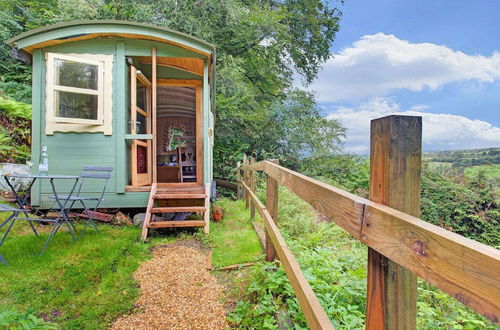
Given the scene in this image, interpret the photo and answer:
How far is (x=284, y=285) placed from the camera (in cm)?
208

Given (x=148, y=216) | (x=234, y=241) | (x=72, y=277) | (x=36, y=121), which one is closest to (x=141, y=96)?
(x=36, y=121)

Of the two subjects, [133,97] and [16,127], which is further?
[16,127]

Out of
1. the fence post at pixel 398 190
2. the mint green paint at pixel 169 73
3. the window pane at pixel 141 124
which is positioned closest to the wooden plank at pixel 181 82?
the mint green paint at pixel 169 73

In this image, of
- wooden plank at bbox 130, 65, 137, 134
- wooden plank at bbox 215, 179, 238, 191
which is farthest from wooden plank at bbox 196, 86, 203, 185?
wooden plank at bbox 215, 179, 238, 191

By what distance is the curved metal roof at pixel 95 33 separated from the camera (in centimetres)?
436

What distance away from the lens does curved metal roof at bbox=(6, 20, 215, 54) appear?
4.36 m

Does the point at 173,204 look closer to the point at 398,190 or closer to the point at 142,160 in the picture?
the point at 142,160

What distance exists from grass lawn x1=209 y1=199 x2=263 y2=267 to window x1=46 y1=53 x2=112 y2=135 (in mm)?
2379

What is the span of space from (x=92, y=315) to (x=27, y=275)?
1026mm

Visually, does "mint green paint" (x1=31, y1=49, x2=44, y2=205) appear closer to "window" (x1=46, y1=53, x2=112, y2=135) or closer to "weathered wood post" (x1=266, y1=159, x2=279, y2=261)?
"window" (x1=46, y1=53, x2=112, y2=135)

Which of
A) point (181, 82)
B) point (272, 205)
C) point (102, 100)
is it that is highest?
point (181, 82)

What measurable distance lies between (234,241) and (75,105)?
3.18 m

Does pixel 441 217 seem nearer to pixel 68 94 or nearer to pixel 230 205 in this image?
pixel 230 205

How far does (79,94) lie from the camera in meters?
4.50
